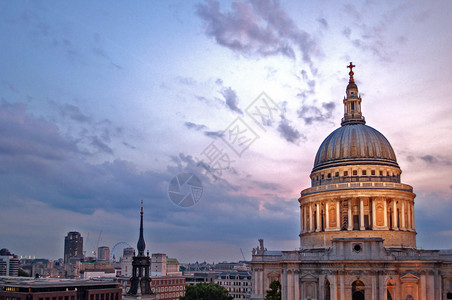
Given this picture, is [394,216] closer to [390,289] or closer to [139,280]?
[390,289]

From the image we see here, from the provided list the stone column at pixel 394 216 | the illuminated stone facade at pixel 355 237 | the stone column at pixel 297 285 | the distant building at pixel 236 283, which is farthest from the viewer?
the distant building at pixel 236 283

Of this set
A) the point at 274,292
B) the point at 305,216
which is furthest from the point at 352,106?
the point at 274,292

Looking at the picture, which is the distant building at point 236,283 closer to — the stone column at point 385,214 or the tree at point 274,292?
the tree at point 274,292

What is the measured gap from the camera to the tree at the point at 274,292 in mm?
80312

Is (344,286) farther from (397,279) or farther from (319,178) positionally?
(319,178)

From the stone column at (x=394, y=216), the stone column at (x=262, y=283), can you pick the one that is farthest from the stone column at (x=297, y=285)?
the stone column at (x=394, y=216)

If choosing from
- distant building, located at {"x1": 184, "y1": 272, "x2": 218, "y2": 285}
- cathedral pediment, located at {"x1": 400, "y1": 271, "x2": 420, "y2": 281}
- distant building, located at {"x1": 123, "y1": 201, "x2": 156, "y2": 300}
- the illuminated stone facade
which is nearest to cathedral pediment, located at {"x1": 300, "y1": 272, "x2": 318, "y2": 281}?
the illuminated stone facade

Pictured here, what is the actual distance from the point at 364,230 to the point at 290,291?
1643 centimetres

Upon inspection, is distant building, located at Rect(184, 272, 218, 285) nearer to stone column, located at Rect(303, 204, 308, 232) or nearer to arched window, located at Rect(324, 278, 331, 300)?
stone column, located at Rect(303, 204, 308, 232)

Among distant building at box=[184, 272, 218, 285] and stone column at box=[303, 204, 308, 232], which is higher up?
stone column at box=[303, 204, 308, 232]

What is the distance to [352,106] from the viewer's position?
100m

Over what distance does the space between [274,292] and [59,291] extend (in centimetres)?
5603

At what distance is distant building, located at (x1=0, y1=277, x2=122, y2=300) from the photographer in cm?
10700

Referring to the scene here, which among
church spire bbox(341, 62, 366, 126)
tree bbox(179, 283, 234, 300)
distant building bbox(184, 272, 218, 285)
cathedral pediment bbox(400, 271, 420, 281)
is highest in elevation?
church spire bbox(341, 62, 366, 126)
